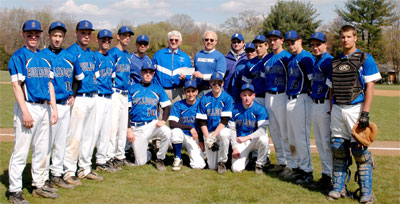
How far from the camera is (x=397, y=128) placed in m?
10.5

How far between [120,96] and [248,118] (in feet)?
7.00

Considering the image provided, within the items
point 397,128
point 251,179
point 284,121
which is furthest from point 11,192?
point 397,128

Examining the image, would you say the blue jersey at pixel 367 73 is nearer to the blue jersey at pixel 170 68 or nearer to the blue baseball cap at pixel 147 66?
the blue jersey at pixel 170 68

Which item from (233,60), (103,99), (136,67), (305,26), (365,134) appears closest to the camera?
(365,134)

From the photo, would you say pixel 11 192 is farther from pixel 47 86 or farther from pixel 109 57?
pixel 109 57

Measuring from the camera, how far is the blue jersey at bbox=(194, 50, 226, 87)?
244 inches

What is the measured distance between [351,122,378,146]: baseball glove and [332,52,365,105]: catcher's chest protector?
345 millimetres

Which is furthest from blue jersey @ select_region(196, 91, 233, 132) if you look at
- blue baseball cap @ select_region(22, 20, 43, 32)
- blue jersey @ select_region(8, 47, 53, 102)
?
blue baseball cap @ select_region(22, 20, 43, 32)

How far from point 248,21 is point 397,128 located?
4414cm

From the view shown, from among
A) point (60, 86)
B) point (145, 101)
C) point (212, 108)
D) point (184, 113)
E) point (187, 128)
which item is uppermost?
point (60, 86)

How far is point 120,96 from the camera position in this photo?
5.69 metres

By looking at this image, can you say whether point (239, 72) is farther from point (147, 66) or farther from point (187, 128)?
point (147, 66)

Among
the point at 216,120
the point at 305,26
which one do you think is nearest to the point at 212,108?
the point at 216,120

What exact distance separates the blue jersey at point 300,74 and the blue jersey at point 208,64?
1.41 metres
